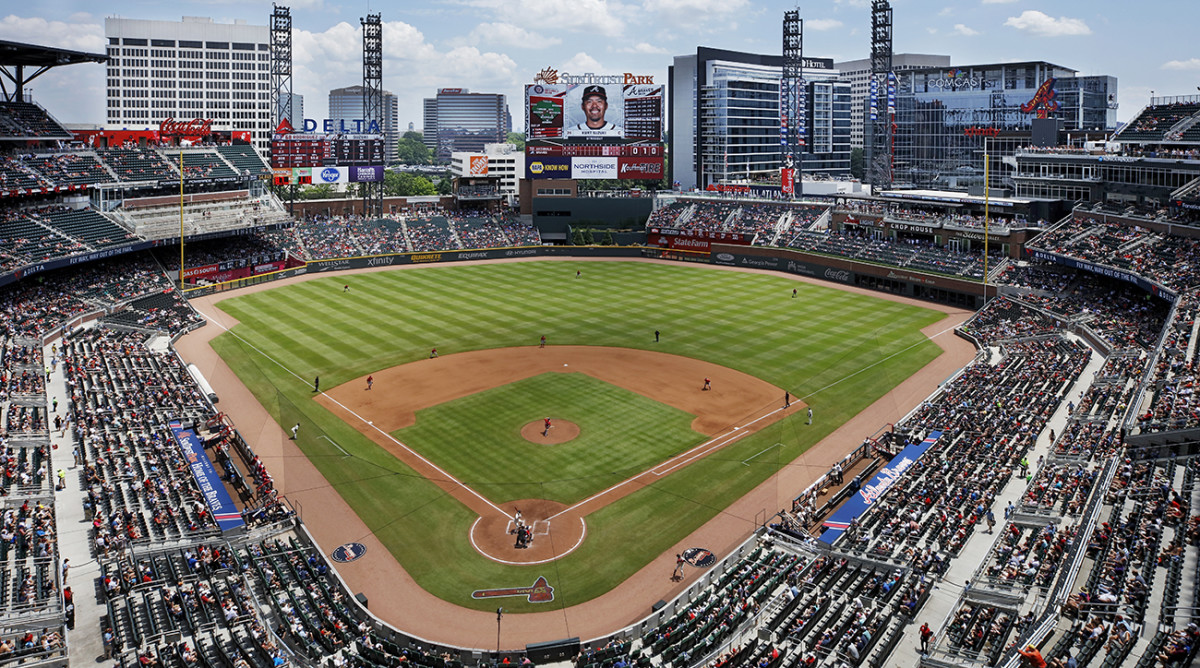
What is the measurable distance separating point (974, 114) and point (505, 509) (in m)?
117

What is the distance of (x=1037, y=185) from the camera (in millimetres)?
75125

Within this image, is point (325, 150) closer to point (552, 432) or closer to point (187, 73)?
point (552, 432)

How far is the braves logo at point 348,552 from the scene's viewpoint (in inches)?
1136

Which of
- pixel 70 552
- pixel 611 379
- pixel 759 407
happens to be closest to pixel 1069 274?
pixel 759 407

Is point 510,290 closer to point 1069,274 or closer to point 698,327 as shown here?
point 698,327

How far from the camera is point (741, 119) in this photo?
6191 inches

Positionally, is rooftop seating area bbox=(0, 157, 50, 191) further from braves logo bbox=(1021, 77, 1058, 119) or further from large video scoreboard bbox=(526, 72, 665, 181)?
braves logo bbox=(1021, 77, 1058, 119)

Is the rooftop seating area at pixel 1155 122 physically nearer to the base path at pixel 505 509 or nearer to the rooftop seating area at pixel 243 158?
the base path at pixel 505 509

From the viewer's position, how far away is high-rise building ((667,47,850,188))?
155875mm

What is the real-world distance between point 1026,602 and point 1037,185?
6264 centimetres

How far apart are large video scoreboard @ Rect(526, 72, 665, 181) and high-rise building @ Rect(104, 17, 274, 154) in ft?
306

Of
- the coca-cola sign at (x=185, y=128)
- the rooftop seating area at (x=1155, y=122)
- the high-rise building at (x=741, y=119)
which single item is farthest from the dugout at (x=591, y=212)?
the high-rise building at (x=741, y=119)

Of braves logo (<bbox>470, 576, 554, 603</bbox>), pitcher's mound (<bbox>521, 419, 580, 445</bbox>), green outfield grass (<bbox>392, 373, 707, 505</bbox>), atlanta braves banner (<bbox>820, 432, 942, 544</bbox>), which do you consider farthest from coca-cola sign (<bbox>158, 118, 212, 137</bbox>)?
atlanta braves banner (<bbox>820, 432, 942, 544</bbox>)

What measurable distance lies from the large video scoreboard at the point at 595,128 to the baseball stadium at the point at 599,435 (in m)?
17.6
